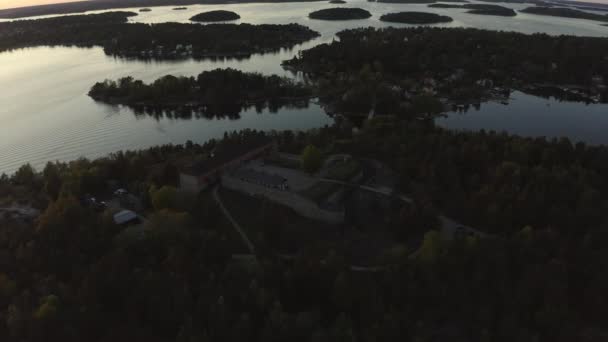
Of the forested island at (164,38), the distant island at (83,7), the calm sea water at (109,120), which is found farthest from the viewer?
the distant island at (83,7)

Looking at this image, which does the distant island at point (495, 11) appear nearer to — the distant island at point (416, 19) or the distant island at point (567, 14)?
the distant island at point (567, 14)

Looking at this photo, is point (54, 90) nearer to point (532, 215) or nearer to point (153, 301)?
point (153, 301)

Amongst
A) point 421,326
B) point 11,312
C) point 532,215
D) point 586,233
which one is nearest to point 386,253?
point 421,326

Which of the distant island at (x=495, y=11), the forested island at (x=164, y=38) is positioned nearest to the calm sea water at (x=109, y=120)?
the forested island at (x=164, y=38)

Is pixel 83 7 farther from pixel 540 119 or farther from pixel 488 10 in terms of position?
pixel 540 119

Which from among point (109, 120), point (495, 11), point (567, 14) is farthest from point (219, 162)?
point (567, 14)

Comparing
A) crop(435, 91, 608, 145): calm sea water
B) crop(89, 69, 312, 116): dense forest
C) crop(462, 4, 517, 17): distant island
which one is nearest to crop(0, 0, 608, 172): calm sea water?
crop(435, 91, 608, 145): calm sea water

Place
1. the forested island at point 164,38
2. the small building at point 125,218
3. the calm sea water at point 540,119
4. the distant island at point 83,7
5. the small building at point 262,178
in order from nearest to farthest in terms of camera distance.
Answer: the small building at point 125,218 → the small building at point 262,178 → the calm sea water at point 540,119 → the forested island at point 164,38 → the distant island at point 83,7
